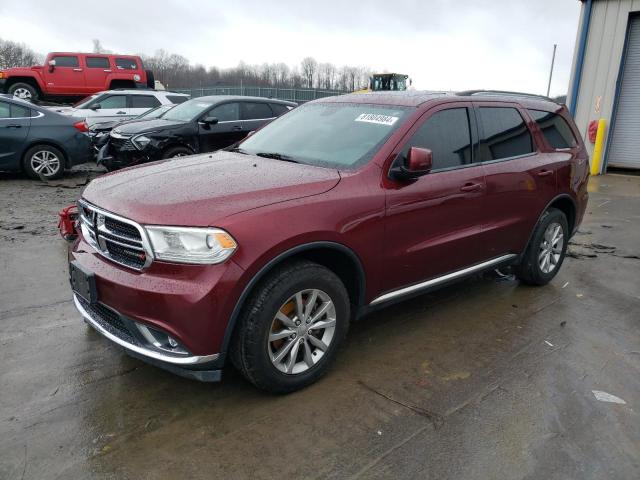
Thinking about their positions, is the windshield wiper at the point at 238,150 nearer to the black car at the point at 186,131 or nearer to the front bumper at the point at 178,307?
the front bumper at the point at 178,307

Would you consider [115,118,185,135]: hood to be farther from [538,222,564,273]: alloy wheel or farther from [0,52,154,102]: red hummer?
[0,52,154,102]: red hummer

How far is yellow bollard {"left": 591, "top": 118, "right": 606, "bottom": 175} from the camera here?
1259cm

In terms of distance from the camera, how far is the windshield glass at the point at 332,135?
11.5 ft

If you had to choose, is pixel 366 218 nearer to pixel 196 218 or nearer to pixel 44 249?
pixel 196 218

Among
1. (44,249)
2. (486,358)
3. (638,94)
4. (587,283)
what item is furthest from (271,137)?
(638,94)

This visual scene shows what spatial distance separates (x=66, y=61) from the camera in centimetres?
1905

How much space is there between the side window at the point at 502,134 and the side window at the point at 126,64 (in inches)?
723

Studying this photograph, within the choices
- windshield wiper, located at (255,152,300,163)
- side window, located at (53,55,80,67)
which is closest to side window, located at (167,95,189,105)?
side window, located at (53,55,80,67)

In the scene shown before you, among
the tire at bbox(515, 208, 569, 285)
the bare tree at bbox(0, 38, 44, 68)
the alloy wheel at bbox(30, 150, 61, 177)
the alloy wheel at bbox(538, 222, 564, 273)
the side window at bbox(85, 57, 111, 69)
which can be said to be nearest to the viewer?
the tire at bbox(515, 208, 569, 285)

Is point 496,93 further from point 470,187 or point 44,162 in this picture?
point 44,162

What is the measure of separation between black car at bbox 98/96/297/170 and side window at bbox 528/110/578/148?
576 cm

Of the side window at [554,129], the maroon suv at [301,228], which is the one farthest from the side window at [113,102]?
the side window at [554,129]

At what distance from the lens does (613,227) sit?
25.0 ft

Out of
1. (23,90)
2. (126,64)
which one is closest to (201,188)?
(126,64)
